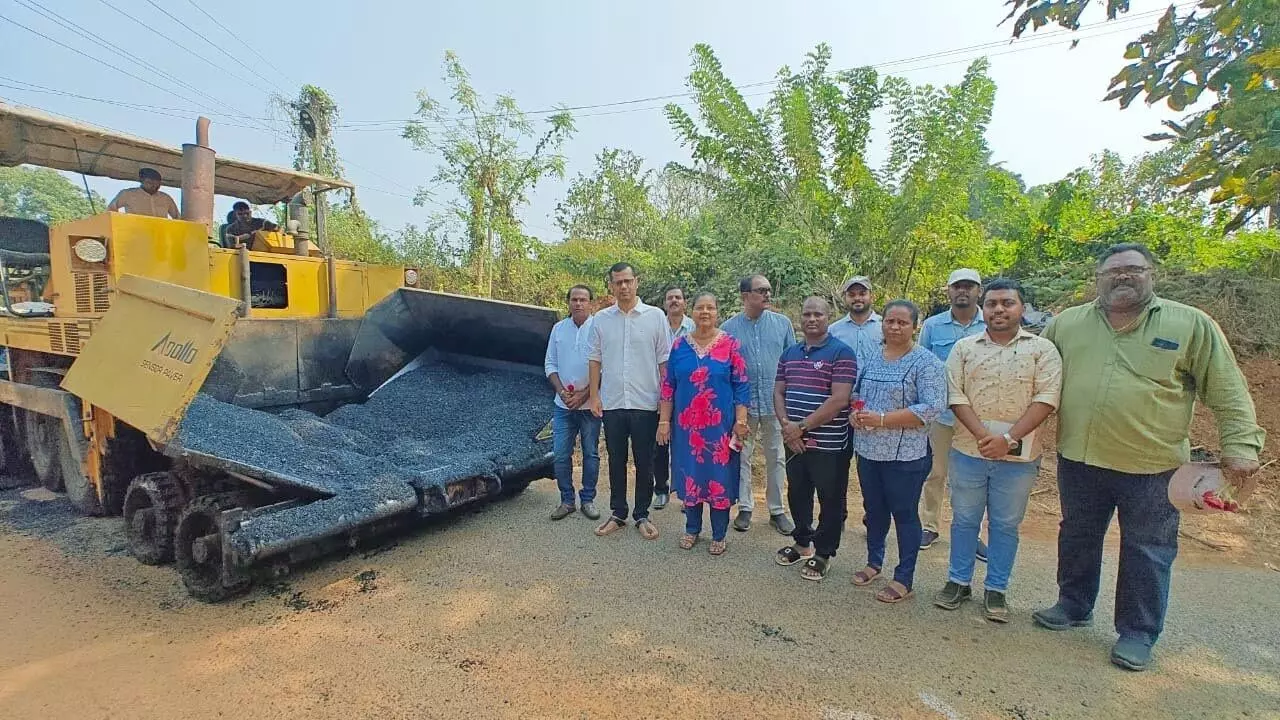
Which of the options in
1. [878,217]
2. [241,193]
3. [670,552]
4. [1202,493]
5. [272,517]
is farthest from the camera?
[878,217]

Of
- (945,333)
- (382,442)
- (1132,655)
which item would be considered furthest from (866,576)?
(382,442)

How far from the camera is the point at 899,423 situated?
120 inches

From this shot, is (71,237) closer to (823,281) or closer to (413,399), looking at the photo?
(413,399)

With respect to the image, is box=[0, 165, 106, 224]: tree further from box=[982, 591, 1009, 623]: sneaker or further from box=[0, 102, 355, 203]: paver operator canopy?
box=[982, 591, 1009, 623]: sneaker

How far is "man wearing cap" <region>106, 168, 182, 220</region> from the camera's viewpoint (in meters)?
4.59

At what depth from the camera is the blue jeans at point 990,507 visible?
295 centimetres

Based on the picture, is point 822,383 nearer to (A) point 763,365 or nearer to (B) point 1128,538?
(A) point 763,365

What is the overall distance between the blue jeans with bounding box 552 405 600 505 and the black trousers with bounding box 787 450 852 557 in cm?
146

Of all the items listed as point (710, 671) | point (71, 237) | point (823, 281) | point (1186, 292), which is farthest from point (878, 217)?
point (71, 237)

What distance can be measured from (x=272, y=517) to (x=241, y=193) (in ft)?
13.3

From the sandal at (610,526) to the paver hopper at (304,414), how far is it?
2.20 ft

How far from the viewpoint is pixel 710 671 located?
2.55 meters

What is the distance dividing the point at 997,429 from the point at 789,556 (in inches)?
52.4

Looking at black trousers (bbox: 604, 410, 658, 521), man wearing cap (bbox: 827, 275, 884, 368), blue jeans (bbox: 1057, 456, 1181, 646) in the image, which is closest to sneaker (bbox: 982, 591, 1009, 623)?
blue jeans (bbox: 1057, 456, 1181, 646)
